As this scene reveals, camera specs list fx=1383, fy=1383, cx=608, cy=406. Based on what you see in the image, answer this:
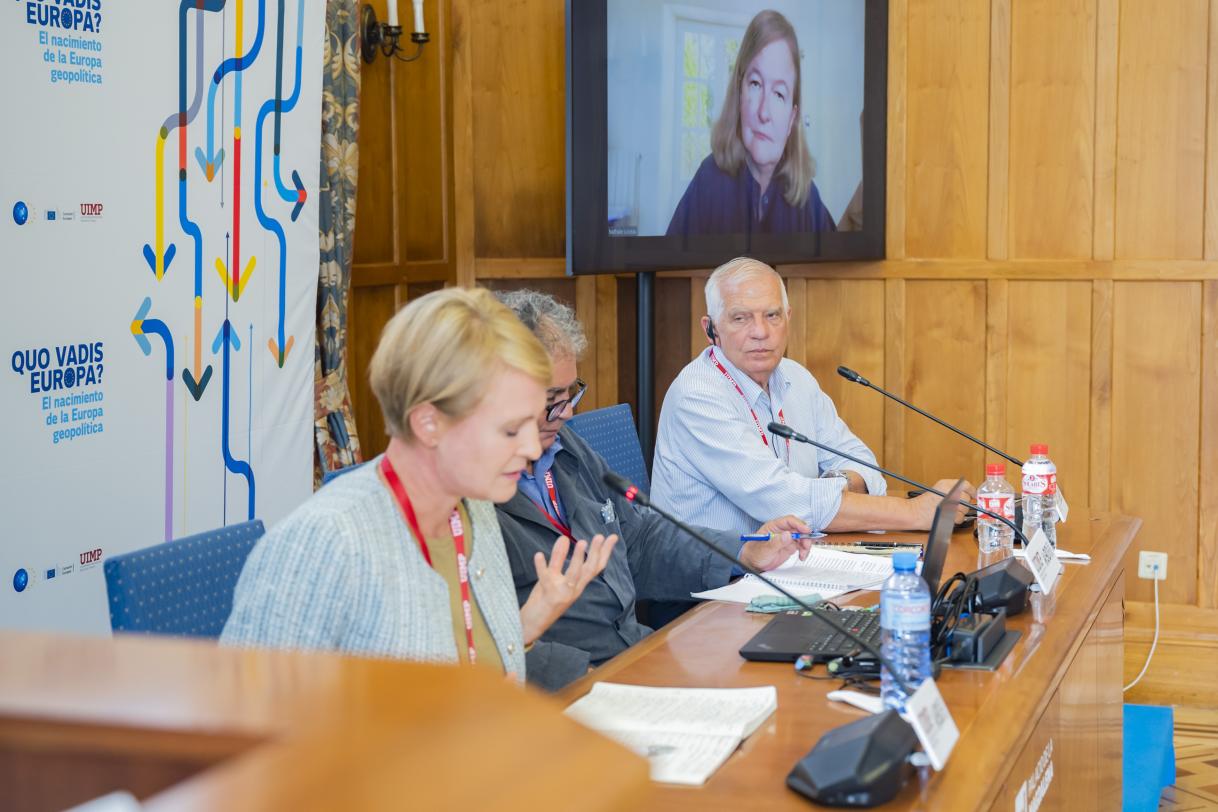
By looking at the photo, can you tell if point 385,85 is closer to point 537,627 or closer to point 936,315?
point 936,315

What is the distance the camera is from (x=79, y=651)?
883mm

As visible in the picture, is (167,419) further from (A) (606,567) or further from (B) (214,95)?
(A) (606,567)

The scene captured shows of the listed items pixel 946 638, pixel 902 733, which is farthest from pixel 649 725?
pixel 946 638

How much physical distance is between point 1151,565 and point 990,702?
2.83m

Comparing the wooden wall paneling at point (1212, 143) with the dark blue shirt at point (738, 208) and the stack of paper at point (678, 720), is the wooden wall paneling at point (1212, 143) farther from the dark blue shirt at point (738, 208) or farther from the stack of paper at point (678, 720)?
the stack of paper at point (678, 720)

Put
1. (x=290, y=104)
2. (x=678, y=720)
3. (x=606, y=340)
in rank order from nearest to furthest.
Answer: (x=678, y=720), (x=290, y=104), (x=606, y=340)

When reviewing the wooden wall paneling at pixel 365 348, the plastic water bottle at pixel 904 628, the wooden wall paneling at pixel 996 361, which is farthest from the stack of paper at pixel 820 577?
the wooden wall paneling at pixel 996 361

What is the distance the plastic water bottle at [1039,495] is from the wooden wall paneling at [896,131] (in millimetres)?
1753

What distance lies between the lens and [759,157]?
169 inches

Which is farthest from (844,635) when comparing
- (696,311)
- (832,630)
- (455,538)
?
(696,311)

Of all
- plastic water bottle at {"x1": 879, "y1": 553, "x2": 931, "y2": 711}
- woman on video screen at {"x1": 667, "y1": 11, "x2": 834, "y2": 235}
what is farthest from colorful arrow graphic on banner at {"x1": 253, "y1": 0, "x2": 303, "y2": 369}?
plastic water bottle at {"x1": 879, "y1": 553, "x2": 931, "y2": 711}

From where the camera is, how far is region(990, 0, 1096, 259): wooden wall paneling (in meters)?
4.32

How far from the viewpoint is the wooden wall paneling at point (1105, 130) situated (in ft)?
14.0

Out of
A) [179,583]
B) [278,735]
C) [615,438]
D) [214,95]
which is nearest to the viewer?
[278,735]
